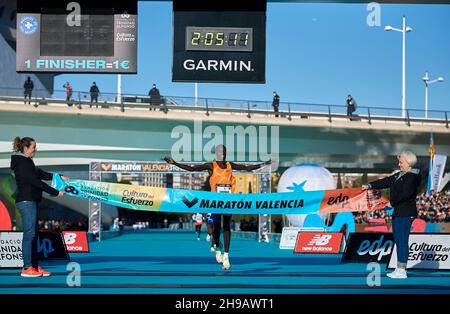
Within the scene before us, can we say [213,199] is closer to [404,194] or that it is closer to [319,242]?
[404,194]

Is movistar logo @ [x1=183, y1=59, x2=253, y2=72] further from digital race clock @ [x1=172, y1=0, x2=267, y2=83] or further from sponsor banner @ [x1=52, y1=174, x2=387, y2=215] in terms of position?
sponsor banner @ [x1=52, y1=174, x2=387, y2=215]

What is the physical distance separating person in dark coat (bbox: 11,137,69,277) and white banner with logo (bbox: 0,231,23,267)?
175cm

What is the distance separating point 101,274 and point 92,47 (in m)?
4.14

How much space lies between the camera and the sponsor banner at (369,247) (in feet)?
52.3

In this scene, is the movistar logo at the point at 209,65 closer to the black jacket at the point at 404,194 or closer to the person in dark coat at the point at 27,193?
the person in dark coat at the point at 27,193

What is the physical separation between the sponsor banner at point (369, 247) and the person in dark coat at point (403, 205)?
385 centimetres

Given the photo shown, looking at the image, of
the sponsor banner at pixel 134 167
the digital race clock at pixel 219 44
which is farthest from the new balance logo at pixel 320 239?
the sponsor banner at pixel 134 167

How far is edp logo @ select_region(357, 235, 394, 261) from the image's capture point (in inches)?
627

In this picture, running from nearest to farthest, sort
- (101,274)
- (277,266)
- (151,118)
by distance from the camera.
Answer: (101,274) < (277,266) < (151,118)

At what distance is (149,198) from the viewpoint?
542 inches

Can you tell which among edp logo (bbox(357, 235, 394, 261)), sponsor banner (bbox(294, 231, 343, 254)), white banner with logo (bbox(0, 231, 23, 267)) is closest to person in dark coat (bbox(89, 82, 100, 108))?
sponsor banner (bbox(294, 231, 343, 254))
